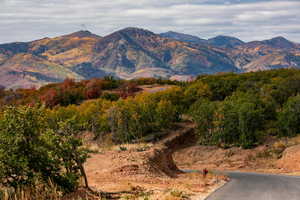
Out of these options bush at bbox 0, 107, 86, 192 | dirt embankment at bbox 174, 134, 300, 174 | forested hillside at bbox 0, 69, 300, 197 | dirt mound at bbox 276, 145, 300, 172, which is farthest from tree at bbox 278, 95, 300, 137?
bush at bbox 0, 107, 86, 192

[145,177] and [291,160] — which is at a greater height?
[145,177]

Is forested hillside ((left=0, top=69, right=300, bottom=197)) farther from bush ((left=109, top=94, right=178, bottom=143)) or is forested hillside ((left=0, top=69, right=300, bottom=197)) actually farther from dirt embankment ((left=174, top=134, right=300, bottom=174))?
dirt embankment ((left=174, top=134, right=300, bottom=174))

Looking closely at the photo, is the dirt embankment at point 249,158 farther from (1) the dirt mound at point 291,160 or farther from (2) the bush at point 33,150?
(2) the bush at point 33,150

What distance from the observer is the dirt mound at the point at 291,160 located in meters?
43.5

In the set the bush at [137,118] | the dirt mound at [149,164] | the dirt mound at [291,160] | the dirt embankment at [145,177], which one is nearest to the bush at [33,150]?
the dirt embankment at [145,177]

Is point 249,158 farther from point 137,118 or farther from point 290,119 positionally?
point 137,118

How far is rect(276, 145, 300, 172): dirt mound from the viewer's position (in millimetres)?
43484

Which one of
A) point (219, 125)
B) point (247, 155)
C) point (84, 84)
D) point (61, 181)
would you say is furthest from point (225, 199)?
point (84, 84)

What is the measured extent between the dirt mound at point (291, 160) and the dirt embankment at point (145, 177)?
14331 mm

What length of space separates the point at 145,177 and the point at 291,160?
2372cm

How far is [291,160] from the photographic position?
147 feet

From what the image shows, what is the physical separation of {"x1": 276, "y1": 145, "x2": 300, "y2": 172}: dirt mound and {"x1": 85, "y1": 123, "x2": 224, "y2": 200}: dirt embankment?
1433 cm

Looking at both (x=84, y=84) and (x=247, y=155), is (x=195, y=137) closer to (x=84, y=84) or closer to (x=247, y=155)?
(x=247, y=155)

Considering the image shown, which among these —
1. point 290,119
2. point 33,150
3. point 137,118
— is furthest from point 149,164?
point 137,118
